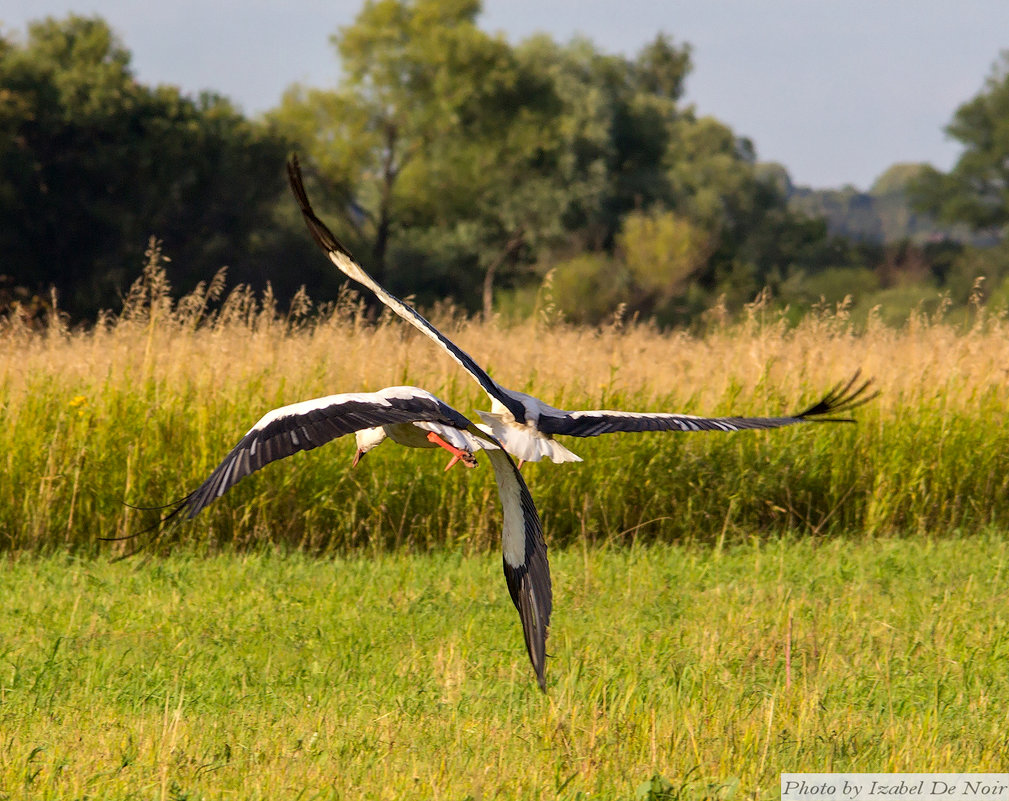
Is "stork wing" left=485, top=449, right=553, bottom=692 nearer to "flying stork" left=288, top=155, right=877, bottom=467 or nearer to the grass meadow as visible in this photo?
"flying stork" left=288, top=155, right=877, bottom=467

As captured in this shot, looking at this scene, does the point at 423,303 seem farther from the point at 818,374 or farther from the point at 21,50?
the point at 818,374

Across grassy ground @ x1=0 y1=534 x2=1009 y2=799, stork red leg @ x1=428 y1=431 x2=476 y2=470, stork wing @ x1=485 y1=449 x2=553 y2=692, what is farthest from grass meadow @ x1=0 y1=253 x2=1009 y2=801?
stork red leg @ x1=428 y1=431 x2=476 y2=470

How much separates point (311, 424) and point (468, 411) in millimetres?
4532

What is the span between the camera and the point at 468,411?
27.4ft

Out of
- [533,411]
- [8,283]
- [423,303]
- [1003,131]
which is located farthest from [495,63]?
[533,411]

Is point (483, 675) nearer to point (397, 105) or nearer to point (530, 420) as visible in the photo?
point (530, 420)

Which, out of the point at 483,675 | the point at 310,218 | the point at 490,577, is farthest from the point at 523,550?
the point at 490,577

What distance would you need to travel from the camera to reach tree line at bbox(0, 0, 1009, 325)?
97.4 ft

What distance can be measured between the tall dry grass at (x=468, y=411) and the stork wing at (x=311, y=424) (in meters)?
3.69

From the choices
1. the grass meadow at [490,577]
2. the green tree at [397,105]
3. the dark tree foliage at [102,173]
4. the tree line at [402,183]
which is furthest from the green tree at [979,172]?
the grass meadow at [490,577]

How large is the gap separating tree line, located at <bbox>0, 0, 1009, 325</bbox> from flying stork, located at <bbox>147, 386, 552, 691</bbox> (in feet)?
70.4

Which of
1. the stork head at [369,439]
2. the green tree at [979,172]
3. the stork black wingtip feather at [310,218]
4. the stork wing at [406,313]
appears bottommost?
the stork head at [369,439]

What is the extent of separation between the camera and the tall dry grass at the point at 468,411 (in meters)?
7.62

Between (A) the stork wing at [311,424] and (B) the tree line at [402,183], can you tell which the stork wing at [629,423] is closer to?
(A) the stork wing at [311,424]
